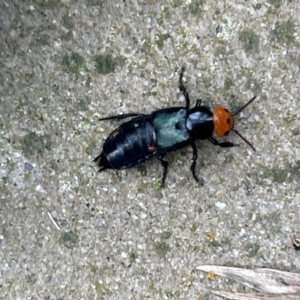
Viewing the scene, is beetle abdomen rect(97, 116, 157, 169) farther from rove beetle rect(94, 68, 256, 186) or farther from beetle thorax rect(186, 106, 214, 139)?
beetle thorax rect(186, 106, 214, 139)

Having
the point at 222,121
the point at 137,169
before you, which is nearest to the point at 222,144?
the point at 222,121

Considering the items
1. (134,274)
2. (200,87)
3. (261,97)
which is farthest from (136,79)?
(134,274)

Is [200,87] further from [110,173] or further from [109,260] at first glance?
[109,260]

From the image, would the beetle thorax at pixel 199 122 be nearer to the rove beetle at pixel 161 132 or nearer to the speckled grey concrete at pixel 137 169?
the rove beetle at pixel 161 132

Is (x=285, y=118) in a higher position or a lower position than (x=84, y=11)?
lower

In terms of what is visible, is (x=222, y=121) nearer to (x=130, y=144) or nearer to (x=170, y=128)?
(x=170, y=128)

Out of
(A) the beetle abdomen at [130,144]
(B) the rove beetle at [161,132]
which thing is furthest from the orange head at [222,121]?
(A) the beetle abdomen at [130,144]

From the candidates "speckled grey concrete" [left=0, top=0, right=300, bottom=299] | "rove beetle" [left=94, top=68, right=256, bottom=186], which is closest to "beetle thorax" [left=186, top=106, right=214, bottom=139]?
"rove beetle" [left=94, top=68, right=256, bottom=186]
